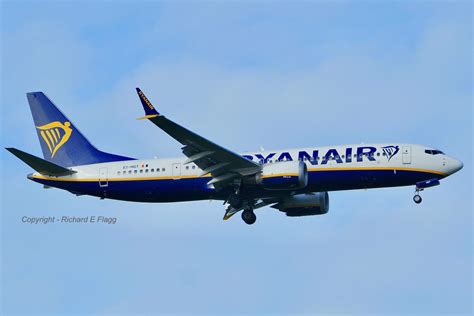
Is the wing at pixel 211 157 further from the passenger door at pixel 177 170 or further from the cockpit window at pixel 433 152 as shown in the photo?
the cockpit window at pixel 433 152

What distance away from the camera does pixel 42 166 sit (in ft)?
171

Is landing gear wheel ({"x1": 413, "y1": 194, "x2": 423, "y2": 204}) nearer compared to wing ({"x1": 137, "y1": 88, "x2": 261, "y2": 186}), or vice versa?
wing ({"x1": 137, "y1": 88, "x2": 261, "y2": 186})

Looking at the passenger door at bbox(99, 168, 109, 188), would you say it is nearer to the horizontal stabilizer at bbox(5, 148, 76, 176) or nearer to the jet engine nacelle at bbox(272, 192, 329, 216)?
the horizontal stabilizer at bbox(5, 148, 76, 176)

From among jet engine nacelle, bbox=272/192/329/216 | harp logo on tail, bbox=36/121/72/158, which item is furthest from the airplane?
harp logo on tail, bbox=36/121/72/158

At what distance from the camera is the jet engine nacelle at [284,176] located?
47875 mm

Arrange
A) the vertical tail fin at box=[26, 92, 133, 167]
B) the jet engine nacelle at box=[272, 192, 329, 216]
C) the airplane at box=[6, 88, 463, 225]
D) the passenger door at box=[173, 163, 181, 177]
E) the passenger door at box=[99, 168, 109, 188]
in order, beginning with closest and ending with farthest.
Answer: the airplane at box=[6, 88, 463, 225], the passenger door at box=[173, 163, 181, 177], the passenger door at box=[99, 168, 109, 188], the jet engine nacelle at box=[272, 192, 329, 216], the vertical tail fin at box=[26, 92, 133, 167]

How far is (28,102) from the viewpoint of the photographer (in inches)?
2260

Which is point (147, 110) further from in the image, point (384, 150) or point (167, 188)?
point (384, 150)

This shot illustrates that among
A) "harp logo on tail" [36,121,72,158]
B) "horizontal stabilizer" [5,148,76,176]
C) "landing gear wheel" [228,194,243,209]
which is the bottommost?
"landing gear wheel" [228,194,243,209]

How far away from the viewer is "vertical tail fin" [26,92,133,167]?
5459 cm

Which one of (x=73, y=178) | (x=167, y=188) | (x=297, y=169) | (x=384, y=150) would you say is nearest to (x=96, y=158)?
(x=73, y=178)

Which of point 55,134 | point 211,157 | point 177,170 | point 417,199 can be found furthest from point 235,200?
point 55,134

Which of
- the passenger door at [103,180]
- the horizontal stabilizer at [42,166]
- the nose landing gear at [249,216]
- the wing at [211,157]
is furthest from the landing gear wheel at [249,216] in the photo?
the horizontal stabilizer at [42,166]

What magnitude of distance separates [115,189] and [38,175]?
4459 millimetres
